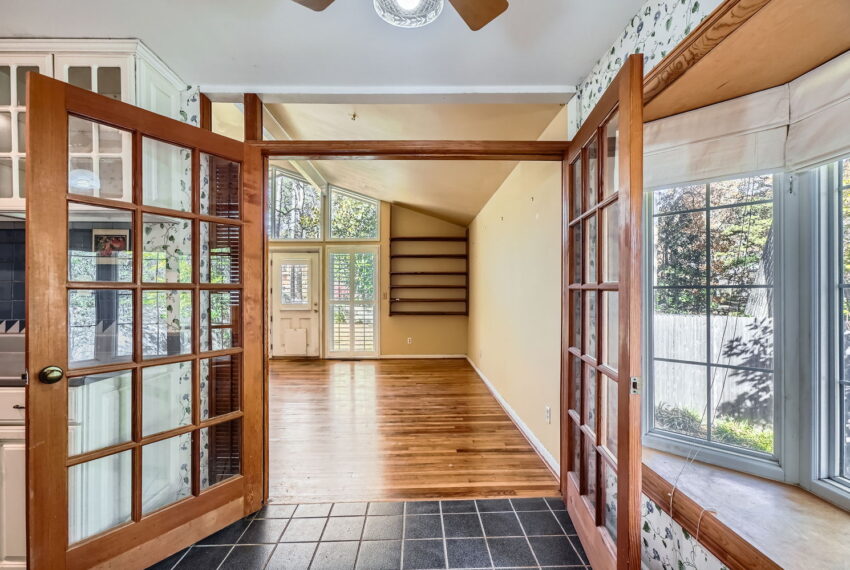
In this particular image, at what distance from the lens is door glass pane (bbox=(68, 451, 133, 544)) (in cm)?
141

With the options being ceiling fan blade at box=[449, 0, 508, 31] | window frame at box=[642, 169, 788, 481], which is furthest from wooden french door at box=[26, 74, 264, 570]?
window frame at box=[642, 169, 788, 481]

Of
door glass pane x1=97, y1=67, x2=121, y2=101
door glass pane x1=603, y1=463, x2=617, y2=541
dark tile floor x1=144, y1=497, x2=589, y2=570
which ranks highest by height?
door glass pane x1=97, y1=67, x2=121, y2=101

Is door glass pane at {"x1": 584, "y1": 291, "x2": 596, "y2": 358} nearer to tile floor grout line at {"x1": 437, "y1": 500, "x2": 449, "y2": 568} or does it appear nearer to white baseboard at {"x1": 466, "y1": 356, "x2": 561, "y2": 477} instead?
white baseboard at {"x1": 466, "y1": 356, "x2": 561, "y2": 477}

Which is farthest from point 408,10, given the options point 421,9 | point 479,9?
point 479,9

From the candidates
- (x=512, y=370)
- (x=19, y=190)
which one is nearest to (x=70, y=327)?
(x=19, y=190)

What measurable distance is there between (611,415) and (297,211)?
20.2 ft

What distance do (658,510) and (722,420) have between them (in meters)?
0.50

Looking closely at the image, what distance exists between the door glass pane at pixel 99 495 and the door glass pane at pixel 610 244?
2.13m

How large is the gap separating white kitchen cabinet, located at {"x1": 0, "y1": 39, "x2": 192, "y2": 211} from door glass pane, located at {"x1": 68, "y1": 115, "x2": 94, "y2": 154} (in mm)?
12

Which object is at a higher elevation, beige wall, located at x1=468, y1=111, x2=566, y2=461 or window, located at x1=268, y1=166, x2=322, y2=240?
window, located at x1=268, y1=166, x2=322, y2=240

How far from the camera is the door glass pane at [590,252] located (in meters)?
1.64

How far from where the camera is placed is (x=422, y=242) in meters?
6.49

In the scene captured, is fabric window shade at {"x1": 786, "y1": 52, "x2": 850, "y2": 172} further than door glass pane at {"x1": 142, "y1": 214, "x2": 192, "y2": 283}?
No

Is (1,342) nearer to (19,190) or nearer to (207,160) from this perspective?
(19,190)
